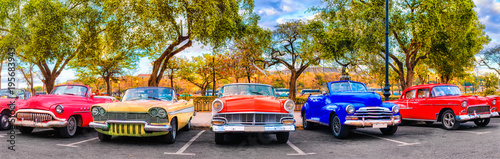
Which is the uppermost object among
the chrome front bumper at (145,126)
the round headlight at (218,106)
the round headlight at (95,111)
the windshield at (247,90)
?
the windshield at (247,90)

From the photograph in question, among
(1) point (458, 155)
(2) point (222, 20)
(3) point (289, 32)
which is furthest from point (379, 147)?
(3) point (289, 32)

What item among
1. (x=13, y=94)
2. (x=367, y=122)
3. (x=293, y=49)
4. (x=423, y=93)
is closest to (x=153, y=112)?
(x=367, y=122)

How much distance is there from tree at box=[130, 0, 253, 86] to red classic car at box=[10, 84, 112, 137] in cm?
899

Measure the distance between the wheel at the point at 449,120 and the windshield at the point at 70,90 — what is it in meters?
12.3

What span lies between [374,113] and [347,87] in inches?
75.7

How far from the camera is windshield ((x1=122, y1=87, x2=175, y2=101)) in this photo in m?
9.27

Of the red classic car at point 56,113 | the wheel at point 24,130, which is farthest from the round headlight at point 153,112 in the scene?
the wheel at point 24,130

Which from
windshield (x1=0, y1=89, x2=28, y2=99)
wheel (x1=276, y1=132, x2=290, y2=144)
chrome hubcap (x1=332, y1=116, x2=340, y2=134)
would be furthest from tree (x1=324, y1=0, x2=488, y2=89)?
windshield (x1=0, y1=89, x2=28, y2=99)

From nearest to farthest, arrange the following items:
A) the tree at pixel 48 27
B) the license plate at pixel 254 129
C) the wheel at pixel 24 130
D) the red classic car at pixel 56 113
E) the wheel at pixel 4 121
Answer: the license plate at pixel 254 129, the red classic car at pixel 56 113, the wheel at pixel 24 130, the wheel at pixel 4 121, the tree at pixel 48 27

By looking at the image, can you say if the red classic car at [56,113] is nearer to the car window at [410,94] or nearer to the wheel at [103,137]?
the wheel at [103,137]

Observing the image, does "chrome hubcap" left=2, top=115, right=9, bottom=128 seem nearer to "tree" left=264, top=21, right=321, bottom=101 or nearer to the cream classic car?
the cream classic car

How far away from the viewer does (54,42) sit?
23.1 m

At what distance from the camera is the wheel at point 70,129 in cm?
919

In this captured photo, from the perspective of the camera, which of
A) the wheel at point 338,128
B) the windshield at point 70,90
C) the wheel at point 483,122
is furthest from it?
the wheel at point 483,122
